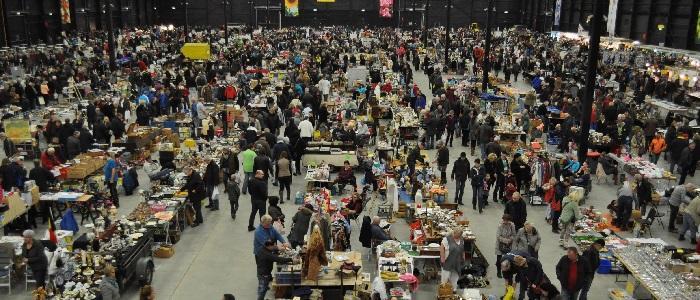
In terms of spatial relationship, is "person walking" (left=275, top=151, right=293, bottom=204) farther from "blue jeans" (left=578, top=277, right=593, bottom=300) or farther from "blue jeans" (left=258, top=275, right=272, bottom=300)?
"blue jeans" (left=578, top=277, right=593, bottom=300)

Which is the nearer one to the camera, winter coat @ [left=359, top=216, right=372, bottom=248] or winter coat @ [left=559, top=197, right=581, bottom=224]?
winter coat @ [left=359, top=216, right=372, bottom=248]

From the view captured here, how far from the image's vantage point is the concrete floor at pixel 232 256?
30.8 ft

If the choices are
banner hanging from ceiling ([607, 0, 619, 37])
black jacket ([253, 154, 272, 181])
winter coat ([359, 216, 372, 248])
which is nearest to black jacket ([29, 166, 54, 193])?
black jacket ([253, 154, 272, 181])

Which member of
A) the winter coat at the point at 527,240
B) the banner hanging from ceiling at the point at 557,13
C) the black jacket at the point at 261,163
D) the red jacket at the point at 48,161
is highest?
the banner hanging from ceiling at the point at 557,13

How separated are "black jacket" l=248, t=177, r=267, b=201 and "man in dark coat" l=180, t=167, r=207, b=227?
3.72 feet

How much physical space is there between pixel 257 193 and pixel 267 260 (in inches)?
119

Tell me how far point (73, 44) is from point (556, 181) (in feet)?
106

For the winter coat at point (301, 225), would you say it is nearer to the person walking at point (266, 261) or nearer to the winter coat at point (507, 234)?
the person walking at point (266, 261)

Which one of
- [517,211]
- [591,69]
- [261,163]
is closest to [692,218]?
[517,211]

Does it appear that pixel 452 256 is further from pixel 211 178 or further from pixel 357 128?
pixel 357 128

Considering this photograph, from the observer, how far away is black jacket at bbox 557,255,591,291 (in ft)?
27.2

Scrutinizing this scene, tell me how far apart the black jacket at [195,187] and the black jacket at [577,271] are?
6813mm

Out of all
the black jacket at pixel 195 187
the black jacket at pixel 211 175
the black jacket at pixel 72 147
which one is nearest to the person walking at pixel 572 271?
the black jacket at pixel 195 187

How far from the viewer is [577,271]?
8289 millimetres
